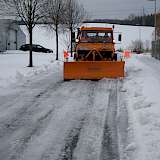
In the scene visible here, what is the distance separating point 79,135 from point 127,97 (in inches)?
190

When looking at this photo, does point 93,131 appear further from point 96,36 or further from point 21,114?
point 96,36

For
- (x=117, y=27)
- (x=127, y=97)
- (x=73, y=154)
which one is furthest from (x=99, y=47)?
(x=117, y=27)

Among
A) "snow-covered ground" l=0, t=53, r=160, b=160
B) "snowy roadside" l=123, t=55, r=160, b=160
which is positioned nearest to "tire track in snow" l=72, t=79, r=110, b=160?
"snow-covered ground" l=0, t=53, r=160, b=160

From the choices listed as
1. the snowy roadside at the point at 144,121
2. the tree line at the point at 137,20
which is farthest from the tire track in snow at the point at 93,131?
the tree line at the point at 137,20

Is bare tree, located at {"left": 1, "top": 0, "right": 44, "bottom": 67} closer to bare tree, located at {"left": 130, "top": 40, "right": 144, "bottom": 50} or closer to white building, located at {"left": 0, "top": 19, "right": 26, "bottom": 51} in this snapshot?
white building, located at {"left": 0, "top": 19, "right": 26, "bottom": 51}

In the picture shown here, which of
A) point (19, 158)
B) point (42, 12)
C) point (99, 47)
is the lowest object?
point (19, 158)

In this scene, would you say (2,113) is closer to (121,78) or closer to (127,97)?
(127,97)

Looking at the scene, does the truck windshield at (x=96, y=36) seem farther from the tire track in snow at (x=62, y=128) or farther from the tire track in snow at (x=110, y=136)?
the tire track in snow at (x=110, y=136)

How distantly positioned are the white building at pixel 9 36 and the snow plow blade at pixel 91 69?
139 ft

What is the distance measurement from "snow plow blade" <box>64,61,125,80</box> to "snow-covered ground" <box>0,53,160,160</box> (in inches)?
122

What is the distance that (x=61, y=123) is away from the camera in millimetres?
8703

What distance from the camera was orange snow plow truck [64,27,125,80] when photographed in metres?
17.6

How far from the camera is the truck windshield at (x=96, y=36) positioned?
64.7ft

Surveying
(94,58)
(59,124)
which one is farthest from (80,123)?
(94,58)
